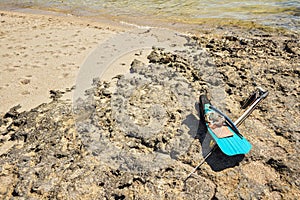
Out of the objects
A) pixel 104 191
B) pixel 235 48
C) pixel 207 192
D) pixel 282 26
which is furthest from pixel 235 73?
pixel 282 26

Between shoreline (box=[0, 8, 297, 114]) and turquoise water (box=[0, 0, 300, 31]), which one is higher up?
turquoise water (box=[0, 0, 300, 31])

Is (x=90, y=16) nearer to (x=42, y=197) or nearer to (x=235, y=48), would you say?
(x=235, y=48)

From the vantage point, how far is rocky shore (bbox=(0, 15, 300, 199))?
11.6 ft

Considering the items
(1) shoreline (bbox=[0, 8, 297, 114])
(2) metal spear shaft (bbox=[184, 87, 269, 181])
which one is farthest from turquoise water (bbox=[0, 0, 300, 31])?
(2) metal spear shaft (bbox=[184, 87, 269, 181])

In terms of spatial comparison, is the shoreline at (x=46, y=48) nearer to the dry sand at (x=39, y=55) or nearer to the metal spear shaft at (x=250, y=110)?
the dry sand at (x=39, y=55)

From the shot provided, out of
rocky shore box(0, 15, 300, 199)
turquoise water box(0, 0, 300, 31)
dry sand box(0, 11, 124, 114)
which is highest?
turquoise water box(0, 0, 300, 31)

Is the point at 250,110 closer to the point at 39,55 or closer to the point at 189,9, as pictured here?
the point at 39,55

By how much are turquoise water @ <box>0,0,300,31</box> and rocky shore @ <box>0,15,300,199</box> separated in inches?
318

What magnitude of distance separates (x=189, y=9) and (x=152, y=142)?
1401 cm

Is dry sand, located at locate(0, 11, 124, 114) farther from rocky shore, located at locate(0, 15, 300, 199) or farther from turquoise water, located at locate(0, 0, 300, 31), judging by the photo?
turquoise water, located at locate(0, 0, 300, 31)

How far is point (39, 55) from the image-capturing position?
8125 mm

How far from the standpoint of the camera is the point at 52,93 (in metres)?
5.98

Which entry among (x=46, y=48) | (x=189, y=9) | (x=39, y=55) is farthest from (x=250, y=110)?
(x=189, y=9)

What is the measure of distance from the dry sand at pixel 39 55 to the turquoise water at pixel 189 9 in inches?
196
